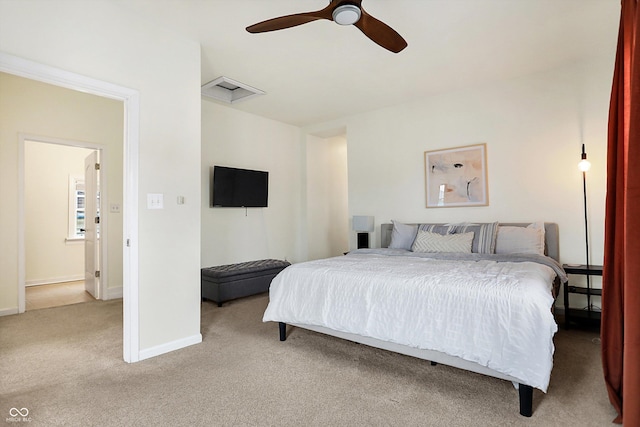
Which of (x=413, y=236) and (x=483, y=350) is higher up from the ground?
(x=413, y=236)

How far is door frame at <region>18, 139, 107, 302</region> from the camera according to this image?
3.97 metres

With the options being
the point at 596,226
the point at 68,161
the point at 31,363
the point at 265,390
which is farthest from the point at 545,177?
the point at 68,161

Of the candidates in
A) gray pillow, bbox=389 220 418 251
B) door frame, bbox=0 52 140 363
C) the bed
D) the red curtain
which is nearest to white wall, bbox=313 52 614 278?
gray pillow, bbox=389 220 418 251

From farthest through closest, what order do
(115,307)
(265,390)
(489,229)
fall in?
(115,307)
(489,229)
(265,390)

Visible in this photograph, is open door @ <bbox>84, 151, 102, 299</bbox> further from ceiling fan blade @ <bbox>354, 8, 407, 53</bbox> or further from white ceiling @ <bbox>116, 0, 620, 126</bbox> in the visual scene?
ceiling fan blade @ <bbox>354, 8, 407, 53</bbox>

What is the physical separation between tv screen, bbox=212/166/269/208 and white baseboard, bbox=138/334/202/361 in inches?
88.6

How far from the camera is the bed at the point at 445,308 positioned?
1798 millimetres

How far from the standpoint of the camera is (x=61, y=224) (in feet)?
19.2

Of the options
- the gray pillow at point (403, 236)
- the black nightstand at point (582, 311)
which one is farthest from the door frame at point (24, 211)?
the black nightstand at point (582, 311)

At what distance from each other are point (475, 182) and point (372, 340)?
2.82m

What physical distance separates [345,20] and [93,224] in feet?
14.9

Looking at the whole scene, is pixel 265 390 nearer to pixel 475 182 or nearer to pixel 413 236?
pixel 413 236

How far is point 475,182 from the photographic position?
14.1ft

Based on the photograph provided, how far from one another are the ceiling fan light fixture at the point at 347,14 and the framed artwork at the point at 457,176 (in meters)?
2.81
